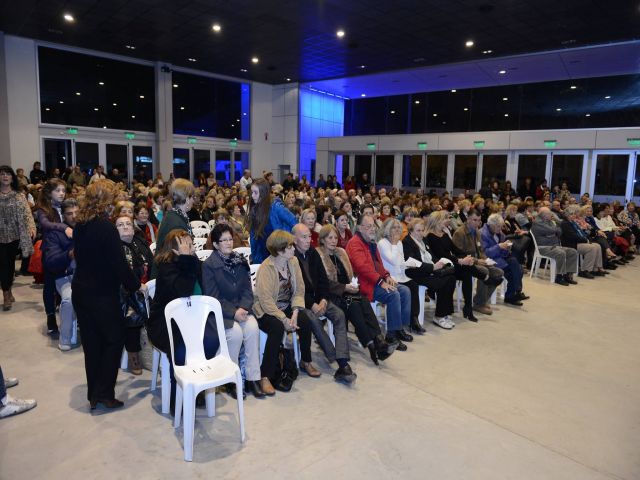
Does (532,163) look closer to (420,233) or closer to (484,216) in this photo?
(484,216)

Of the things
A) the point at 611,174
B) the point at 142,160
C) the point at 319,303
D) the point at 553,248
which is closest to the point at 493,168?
the point at 611,174

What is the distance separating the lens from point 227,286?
3477 mm

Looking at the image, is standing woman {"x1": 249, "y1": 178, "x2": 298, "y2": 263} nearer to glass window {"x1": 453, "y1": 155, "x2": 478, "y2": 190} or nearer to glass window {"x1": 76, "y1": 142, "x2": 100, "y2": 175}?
glass window {"x1": 76, "y1": 142, "x2": 100, "y2": 175}

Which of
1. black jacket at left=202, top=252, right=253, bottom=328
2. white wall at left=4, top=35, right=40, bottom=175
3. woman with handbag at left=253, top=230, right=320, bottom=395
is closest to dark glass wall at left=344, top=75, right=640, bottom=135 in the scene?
white wall at left=4, top=35, right=40, bottom=175

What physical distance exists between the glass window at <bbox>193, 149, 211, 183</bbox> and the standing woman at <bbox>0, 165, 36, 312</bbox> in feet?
39.2

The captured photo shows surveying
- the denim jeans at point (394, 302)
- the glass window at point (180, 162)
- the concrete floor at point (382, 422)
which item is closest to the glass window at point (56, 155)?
the glass window at point (180, 162)

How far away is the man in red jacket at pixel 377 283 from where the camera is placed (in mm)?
4609

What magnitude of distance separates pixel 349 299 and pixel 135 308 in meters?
1.88

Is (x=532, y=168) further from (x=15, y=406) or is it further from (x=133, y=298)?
(x=15, y=406)

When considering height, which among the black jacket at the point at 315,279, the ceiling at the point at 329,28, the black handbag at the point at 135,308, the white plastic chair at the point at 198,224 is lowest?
the black handbag at the point at 135,308

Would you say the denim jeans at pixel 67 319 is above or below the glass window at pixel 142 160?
below

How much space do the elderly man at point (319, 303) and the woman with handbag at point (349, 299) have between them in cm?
14

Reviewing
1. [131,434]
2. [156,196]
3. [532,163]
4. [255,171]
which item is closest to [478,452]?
[131,434]

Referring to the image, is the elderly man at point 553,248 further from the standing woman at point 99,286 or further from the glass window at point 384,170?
the glass window at point 384,170
